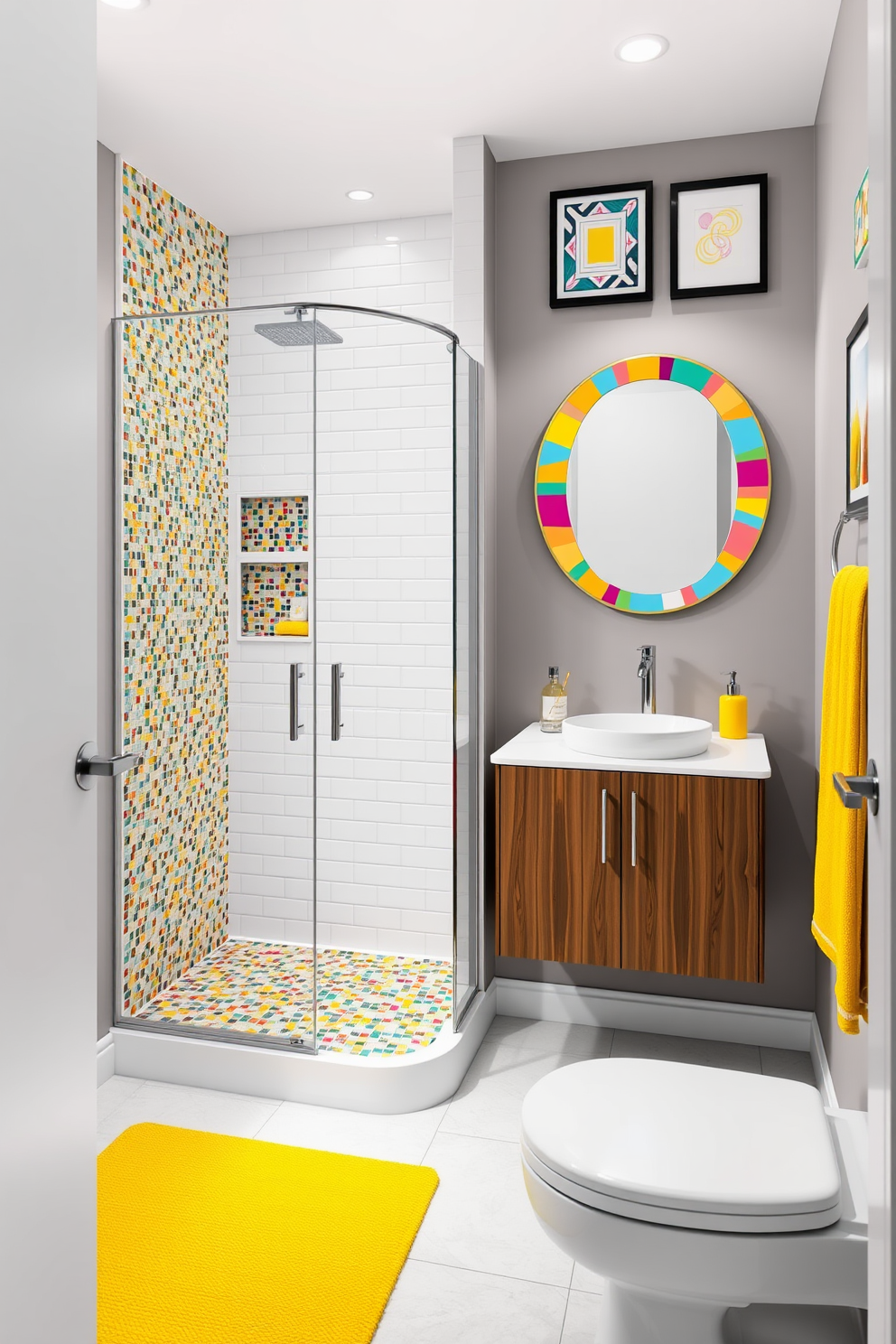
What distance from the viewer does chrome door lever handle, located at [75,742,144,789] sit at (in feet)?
3.76

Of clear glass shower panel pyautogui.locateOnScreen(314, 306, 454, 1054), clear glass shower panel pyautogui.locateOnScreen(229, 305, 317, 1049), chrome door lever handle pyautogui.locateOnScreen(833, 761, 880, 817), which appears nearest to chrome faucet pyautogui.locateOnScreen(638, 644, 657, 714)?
clear glass shower panel pyautogui.locateOnScreen(314, 306, 454, 1054)

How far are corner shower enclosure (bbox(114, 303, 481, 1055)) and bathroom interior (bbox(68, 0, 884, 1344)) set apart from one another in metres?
0.01

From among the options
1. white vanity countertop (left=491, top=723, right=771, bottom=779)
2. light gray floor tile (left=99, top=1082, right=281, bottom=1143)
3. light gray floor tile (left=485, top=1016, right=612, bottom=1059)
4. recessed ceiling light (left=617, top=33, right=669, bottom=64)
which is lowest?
light gray floor tile (left=99, top=1082, right=281, bottom=1143)

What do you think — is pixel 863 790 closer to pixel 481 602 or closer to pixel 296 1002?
pixel 481 602

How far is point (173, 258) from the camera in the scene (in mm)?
3137

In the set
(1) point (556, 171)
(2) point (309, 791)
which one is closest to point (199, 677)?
(2) point (309, 791)

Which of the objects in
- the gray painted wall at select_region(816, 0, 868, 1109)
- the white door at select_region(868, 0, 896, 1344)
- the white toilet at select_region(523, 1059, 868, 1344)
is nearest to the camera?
the white door at select_region(868, 0, 896, 1344)

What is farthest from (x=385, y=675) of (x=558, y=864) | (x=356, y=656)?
(x=558, y=864)

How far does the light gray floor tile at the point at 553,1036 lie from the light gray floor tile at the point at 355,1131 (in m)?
0.44

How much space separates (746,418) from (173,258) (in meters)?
1.96

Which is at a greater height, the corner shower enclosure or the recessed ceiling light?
the recessed ceiling light

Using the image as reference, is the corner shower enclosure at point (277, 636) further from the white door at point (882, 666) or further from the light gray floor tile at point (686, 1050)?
the white door at point (882, 666)

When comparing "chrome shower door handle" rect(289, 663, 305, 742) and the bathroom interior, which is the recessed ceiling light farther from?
"chrome shower door handle" rect(289, 663, 305, 742)

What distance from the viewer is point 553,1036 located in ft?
9.43
